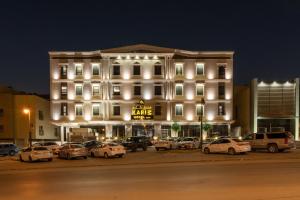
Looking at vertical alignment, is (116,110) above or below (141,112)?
above

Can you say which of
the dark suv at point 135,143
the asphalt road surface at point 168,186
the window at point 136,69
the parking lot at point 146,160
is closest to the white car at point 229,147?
the parking lot at point 146,160

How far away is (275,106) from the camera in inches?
2628

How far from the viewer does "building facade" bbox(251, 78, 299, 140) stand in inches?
2601

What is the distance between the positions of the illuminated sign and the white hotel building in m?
3.90

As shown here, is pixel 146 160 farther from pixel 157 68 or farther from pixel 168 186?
pixel 157 68

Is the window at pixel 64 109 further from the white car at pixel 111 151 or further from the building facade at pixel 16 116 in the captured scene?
the white car at pixel 111 151

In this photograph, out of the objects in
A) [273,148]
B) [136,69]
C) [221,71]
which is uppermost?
[136,69]

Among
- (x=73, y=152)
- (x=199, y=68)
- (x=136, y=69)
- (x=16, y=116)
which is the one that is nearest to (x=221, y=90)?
(x=199, y=68)

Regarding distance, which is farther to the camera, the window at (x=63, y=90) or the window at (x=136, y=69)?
the window at (x=63, y=90)

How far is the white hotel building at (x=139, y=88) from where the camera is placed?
2702 inches

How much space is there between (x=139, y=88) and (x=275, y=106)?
23.2 m

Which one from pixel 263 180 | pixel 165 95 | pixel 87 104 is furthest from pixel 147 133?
pixel 263 180

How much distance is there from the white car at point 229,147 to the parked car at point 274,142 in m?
2.84

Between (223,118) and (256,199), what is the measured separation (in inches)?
2261
